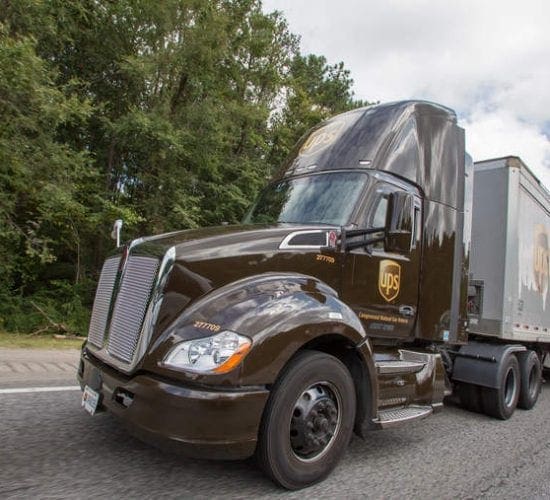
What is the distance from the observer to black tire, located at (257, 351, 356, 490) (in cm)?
333

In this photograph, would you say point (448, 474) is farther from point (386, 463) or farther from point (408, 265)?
point (408, 265)

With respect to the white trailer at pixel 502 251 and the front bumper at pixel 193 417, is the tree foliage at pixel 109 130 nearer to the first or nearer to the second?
the white trailer at pixel 502 251

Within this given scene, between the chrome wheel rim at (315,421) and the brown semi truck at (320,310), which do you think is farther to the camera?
the chrome wheel rim at (315,421)

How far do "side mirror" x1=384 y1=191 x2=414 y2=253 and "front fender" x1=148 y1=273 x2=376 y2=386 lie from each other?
1.01 metres

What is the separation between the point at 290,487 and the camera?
3.42m

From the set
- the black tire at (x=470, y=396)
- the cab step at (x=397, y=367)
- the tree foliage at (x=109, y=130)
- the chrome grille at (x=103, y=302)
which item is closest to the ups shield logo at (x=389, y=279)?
the cab step at (x=397, y=367)

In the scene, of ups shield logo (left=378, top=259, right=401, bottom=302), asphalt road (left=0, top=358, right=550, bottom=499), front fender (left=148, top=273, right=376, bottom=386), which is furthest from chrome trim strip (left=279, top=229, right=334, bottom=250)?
asphalt road (left=0, top=358, right=550, bottom=499)

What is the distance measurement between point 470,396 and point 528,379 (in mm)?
1130

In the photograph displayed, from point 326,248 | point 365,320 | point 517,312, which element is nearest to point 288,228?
point 326,248

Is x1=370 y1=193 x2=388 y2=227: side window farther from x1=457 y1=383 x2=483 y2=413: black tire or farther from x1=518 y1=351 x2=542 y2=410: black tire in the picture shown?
x1=518 y1=351 x2=542 y2=410: black tire

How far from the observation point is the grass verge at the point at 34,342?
915 cm

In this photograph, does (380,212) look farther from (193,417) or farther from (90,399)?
(90,399)

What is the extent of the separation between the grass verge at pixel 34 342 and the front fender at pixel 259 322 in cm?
686

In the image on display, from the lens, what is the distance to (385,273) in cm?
459
